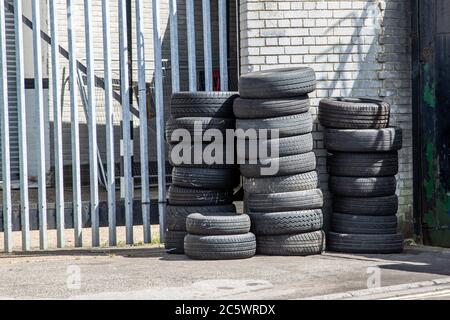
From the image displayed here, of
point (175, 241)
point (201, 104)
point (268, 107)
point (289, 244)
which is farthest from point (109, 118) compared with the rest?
point (289, 244)

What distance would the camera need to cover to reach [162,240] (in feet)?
35.0

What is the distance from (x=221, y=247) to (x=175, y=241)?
30.7 inches

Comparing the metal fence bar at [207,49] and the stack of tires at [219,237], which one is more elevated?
the metal fence bar at [207,49]

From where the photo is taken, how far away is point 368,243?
984 cm

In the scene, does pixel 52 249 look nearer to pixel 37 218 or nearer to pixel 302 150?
pixel 37 218

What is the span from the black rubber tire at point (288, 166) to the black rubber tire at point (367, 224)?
73cm

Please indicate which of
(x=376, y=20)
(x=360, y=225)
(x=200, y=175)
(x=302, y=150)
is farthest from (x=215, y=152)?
(x=376, y=20)

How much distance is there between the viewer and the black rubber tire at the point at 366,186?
9891 millimetres

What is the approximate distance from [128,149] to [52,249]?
1.43 meters

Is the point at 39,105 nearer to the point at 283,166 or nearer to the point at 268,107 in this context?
the point at 268,107

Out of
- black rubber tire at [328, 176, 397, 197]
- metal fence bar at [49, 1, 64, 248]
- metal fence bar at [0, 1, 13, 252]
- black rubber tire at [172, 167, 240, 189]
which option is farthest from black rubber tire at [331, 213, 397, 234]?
metal fence bar at [0, 1, 13, 252]

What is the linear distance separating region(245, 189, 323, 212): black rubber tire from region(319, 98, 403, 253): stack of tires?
484mm

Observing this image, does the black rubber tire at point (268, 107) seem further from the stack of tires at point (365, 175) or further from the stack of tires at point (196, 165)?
the stack of tires at point (365, 175)

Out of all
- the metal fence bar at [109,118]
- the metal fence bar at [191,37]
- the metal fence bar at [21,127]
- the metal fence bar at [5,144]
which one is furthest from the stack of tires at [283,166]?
the metal fence bar at [5,144]
